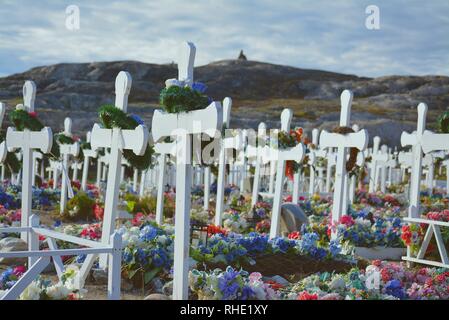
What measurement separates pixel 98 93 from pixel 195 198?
5437 cm

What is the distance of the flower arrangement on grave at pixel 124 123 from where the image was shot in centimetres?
779

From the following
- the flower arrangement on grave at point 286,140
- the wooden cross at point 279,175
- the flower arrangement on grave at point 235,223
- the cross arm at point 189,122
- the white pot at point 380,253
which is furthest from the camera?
the flower arrangement on grave at point 235,223

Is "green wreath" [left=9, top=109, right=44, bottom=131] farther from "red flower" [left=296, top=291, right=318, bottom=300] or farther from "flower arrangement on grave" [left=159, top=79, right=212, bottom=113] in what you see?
"red flower" [left=296, top=291, right=318, bottom=300]

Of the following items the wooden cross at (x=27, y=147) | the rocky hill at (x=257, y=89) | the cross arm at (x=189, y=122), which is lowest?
the wooden cross at (x=27, y=147)

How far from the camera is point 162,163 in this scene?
13164mm

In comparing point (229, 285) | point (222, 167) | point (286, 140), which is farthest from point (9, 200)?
point (229, 285)

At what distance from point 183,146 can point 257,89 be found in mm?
85264

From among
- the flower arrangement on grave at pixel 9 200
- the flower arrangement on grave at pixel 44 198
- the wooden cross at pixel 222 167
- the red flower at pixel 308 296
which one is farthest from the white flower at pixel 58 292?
the flower arrangement on grave at pixel 44 198

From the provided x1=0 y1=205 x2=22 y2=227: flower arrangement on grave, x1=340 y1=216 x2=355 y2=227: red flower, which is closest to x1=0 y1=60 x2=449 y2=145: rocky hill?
x1=0 y1=205 x2=22 y2=227: flower arrangement on grave

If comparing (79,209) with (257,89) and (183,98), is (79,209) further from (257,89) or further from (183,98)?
(257,89)

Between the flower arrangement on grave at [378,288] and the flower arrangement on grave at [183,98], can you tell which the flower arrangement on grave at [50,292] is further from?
the flower arrangement on grave at [378,288]

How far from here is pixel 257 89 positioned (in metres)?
90.8

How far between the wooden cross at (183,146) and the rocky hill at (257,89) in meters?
47.1
